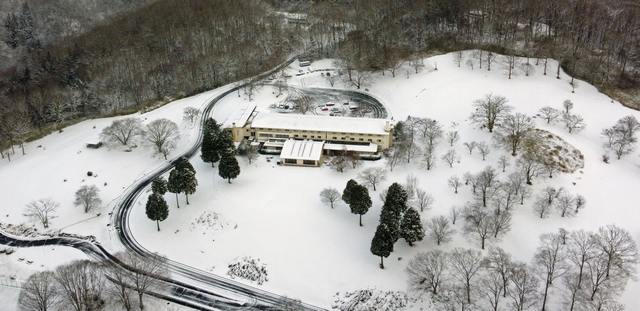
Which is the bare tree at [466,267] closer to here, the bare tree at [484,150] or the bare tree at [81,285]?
the bare tree at [484,150]

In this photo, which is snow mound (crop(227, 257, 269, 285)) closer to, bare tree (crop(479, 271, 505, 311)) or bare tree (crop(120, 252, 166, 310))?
bare tree (crop(120, 252, 166, 310))

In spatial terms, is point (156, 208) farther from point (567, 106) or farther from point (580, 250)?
point (567, 106)

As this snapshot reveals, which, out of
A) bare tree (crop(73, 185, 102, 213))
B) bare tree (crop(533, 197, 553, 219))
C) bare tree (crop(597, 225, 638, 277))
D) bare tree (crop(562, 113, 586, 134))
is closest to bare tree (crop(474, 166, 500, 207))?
bare tree (crop(533, 197, 553, 219))

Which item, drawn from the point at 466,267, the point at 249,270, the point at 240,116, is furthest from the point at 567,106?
the point at 249,270

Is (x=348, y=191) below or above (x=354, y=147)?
above

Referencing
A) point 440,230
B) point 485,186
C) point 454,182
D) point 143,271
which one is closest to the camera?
point 143,271

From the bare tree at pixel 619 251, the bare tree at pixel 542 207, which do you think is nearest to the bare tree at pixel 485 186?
the bare tree at pixel 542 207

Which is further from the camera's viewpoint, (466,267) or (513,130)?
(513,130)
